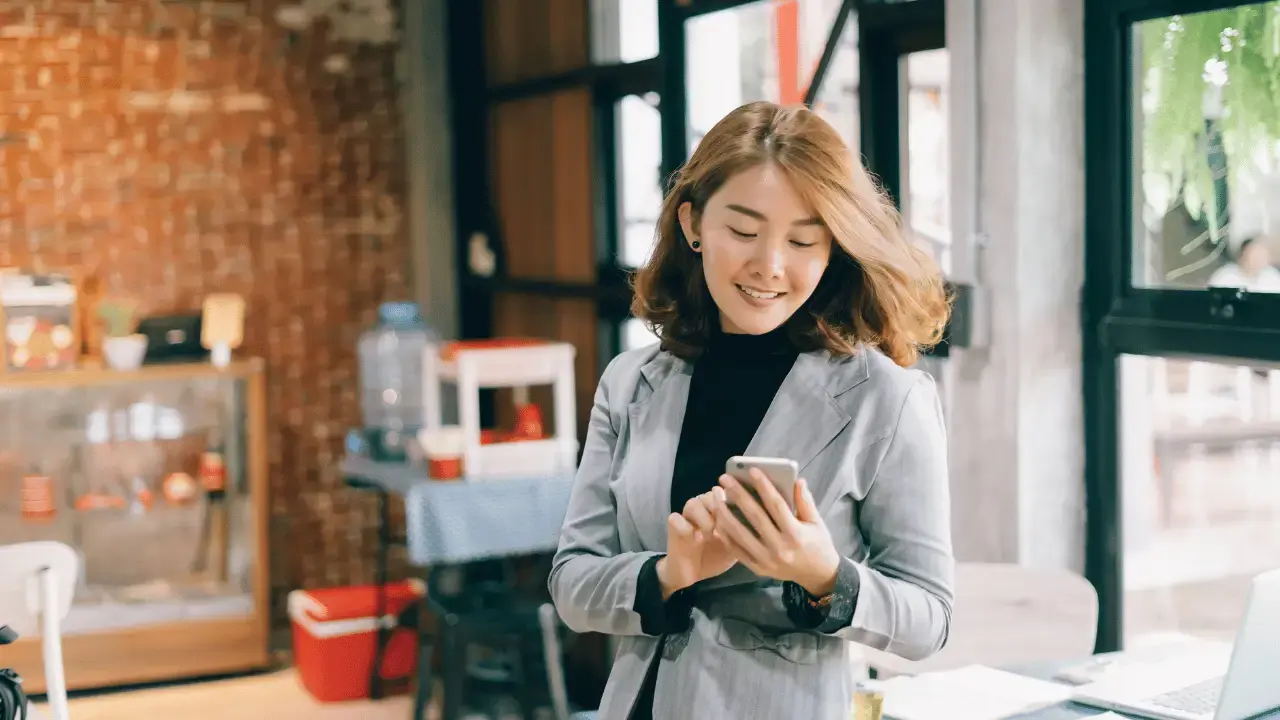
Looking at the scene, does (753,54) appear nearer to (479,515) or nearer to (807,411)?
(479,515)

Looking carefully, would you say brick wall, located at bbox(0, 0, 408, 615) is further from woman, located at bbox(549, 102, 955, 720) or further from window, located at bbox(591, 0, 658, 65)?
woman, located at bbox(549, 102, 955, 720)

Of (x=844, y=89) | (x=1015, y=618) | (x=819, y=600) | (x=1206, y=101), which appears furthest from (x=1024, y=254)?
(x=819, y=600)

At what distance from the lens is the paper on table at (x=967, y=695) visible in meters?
2.11

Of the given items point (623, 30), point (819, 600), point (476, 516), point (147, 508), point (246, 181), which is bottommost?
point (147, 508)

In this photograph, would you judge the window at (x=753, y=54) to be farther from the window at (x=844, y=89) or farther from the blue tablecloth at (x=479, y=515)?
the blue tablecloth at (x=479, y=515)

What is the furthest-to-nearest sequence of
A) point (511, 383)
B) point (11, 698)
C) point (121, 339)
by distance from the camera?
point (121, 339)
point (511, 383)
point (11, 698)

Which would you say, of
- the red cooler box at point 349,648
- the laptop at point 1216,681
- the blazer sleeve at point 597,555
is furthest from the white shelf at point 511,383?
the blazer sleeve at point 597,555

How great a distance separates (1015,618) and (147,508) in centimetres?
357

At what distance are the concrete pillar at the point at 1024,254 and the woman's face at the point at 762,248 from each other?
1.37 meters

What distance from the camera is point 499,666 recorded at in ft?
15.5

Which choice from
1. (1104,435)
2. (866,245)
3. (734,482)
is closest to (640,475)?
(734,482)

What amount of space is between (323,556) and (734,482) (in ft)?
15.1

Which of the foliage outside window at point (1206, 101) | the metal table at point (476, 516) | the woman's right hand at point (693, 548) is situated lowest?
the metal table at point (476, 516)

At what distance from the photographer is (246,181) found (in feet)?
18.4
